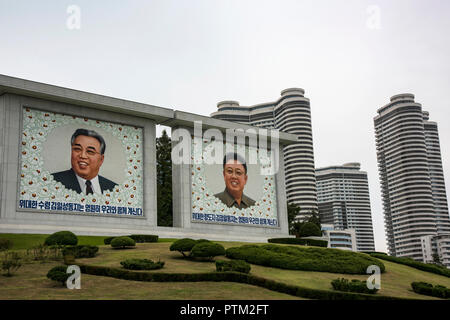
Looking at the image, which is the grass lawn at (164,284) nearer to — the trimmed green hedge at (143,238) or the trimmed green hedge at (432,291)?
the trimmed green hedge at (432,291)

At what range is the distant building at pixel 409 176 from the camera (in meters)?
135

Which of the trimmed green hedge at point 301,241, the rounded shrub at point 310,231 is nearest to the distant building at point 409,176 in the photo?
the rounded shrub at point 310,231

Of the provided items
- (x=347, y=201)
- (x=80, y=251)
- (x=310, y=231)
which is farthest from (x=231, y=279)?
(x=347, y=201)

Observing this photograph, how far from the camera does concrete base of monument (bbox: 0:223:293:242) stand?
29031 millimetres

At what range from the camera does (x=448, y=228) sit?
14250cm

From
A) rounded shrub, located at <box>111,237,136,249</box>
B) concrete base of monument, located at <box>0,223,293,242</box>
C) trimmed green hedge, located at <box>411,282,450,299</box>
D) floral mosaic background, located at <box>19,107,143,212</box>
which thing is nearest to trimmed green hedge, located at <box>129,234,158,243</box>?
concrete base of monument, located at <box>0,223,293,242</box>

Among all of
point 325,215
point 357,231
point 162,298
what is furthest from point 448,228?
point 162,298

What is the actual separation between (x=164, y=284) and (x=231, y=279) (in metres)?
2.67

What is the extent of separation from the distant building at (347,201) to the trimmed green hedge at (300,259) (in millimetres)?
137226

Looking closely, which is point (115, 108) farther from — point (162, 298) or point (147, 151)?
point (162, 298)

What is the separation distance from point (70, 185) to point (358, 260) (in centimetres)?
1721

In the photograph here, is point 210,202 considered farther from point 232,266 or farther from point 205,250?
point 232,266

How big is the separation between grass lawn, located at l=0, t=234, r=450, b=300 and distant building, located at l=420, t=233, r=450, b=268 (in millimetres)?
108909

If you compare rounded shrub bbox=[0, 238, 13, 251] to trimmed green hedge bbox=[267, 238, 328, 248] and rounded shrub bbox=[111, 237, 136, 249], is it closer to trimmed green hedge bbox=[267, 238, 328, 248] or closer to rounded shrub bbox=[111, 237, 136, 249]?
rounded shrub bbox=[111, 237, 136, 249]
